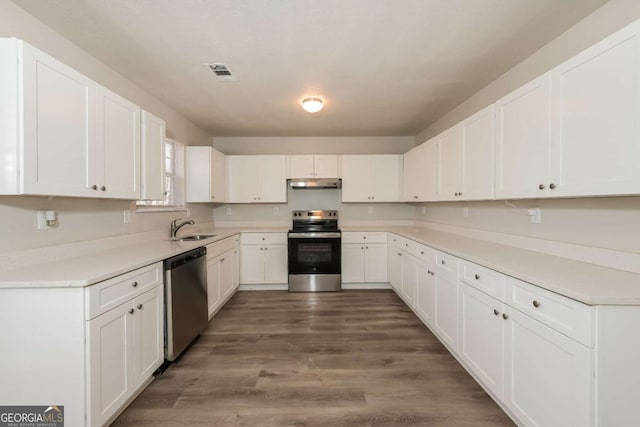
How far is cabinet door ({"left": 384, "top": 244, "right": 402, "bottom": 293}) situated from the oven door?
2.53ft

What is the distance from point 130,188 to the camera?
7.06 ft

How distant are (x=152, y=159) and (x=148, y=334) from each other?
4.86ft

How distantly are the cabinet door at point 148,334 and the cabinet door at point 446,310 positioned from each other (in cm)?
233

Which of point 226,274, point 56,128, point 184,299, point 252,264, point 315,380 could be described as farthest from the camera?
point 252,264

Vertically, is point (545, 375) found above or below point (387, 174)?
below

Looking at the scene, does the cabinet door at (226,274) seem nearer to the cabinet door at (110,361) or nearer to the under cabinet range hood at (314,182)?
the under cabinet range hood at (314,182)

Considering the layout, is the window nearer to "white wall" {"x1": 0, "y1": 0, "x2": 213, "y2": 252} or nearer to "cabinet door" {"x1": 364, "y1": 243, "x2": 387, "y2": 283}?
"white wall" {"x1": 0, "y1": 0, "x2": 213, "y2": 252}

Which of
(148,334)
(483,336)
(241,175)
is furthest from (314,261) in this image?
(483,336)

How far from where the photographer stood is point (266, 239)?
4141 mm

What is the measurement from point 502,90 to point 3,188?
363 centimetres

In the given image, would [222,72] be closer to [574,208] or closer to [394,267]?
[574,208]

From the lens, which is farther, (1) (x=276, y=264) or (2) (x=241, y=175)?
(2) (x=241, y=175)

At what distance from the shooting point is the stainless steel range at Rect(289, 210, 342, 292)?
404 cm

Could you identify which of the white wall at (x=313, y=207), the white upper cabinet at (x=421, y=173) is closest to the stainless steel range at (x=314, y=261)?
the white wall at (x=313, y=207)
